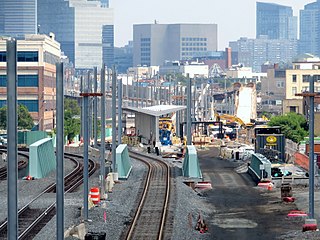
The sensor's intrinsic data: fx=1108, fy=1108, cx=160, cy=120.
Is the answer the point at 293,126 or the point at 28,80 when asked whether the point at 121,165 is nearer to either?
the point at 293,126

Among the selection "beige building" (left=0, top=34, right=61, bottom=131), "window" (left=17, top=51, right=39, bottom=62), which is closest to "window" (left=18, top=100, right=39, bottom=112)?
"beige building" (left=0, top=34, right=61, bottom=131)

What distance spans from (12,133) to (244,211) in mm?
21849

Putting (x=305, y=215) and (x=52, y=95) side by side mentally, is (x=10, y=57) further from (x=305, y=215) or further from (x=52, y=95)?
(x=52, y=95)

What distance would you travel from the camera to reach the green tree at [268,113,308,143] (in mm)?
97312

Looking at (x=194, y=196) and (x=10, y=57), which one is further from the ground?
(x=10, y=57)

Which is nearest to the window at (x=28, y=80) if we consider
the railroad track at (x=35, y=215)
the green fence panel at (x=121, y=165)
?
the green fence panel at (x=121, y=165)

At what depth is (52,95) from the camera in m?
140

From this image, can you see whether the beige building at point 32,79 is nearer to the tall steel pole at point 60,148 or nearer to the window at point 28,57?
the window at point 28,57

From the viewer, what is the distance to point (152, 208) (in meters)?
42.3

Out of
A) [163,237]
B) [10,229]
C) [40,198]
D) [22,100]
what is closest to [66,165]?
[40,198]

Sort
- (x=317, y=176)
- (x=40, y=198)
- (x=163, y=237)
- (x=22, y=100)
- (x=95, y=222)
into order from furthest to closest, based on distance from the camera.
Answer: (x=22, y=100) → (x=317, y=176) → (x=40, y=198) → (x=95, y=222) → (x=163, y=237)

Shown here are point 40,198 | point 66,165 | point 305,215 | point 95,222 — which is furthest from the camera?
point 66,165

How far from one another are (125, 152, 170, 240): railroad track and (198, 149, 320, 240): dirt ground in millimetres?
1851

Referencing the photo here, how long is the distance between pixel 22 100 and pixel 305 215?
9002 cm
